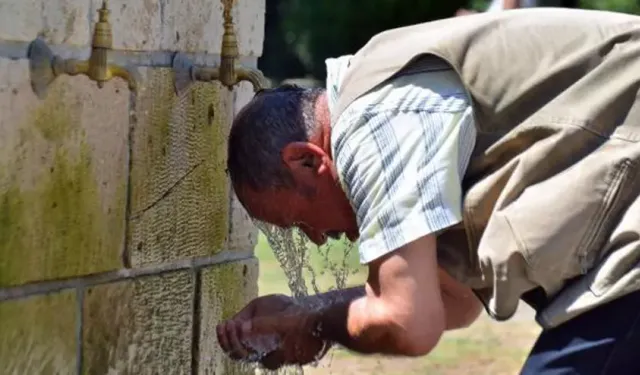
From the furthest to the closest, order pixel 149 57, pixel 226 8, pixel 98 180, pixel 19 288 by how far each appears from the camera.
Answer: pixel 226 8
pixel 149 57
pixel 98 180
pixel 19 288

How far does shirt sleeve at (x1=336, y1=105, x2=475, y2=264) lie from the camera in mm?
2783

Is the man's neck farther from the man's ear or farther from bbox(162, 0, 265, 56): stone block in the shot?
bbox(162, 0, 265, 56): stone block

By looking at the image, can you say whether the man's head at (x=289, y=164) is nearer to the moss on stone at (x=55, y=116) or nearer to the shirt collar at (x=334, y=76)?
the shirt collar at (x=334, y=76)

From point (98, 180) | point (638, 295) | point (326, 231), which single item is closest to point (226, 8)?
point (98, 180)

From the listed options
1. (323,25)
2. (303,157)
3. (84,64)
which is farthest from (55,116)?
(323,25)

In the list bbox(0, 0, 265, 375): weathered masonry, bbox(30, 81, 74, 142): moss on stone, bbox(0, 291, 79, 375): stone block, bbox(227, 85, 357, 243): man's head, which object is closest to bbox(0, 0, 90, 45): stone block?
bbox(0, 0, 265, 375): weathered masonry

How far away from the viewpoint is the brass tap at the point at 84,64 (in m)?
3.18

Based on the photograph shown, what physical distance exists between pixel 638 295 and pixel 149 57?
4.80ft

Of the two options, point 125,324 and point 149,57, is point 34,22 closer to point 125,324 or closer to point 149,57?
point 149,57

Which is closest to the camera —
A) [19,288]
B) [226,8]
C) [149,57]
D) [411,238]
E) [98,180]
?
[411,238]

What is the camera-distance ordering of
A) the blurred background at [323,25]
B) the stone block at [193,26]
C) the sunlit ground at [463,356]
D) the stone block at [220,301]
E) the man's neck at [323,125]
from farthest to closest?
1. the blurred background at [323,25]
2. the sunlit ground at [463,356]
3. the stone block at [220,301]
4. the stone block at [193,26]
5. the man's neck at [323,125]

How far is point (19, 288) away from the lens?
3.22m

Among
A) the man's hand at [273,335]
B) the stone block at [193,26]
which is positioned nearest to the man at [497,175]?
the man's hand at [273,335]

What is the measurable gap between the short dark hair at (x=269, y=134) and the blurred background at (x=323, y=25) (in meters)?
12.8
